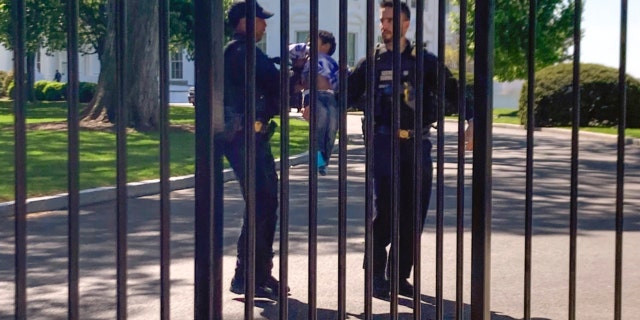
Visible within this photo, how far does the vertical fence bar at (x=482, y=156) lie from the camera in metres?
3.61

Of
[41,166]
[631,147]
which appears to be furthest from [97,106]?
[631,147]

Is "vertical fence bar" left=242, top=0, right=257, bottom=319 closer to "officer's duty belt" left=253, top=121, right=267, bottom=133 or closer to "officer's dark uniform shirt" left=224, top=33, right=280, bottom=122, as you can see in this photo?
"officer's dark uniform shirt" left=224, top=33, right=280, bottom=122

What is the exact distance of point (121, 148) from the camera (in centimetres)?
307

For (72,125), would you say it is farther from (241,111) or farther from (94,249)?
(94,249)

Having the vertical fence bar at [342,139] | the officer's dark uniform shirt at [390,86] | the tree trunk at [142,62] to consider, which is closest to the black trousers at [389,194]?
the officer's dark uniform shirt at [390,86]

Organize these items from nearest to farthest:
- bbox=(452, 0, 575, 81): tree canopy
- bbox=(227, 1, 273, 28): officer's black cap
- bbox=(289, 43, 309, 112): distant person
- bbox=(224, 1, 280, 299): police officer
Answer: bbox=(289, 43, 309, 112): distant person < bbox=(224, 1, 280, 299): police officer < bbox=(227, 1, 273, 28): officer's black cap < bbox=(452, 0, 575, 81): tree canopy

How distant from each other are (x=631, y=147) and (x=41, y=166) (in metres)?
12.7

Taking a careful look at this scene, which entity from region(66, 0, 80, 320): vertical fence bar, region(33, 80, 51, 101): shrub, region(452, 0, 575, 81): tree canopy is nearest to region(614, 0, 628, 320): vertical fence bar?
region(66, 0, 80, 320): vertical fence bar

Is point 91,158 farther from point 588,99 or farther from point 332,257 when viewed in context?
point 588,99

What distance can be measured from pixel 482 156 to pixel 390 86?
198 centimetres

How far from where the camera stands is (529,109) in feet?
12.1

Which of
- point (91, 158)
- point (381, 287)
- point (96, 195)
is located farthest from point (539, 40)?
point (381, 287)

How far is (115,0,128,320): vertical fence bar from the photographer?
3037mm

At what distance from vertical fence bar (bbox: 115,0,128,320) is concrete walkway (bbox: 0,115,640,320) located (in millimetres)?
2958
